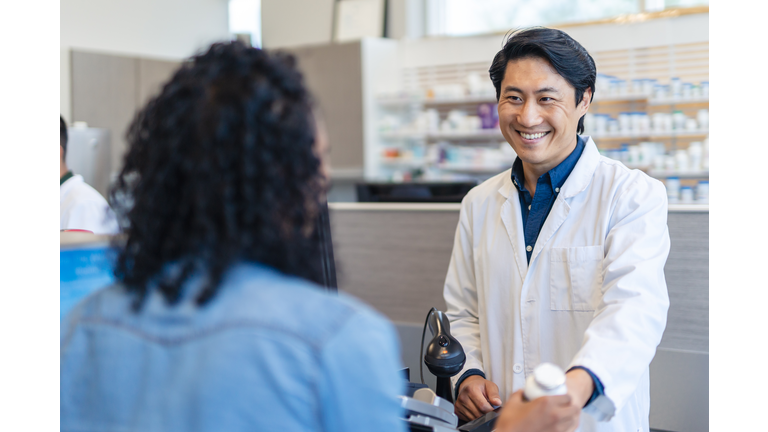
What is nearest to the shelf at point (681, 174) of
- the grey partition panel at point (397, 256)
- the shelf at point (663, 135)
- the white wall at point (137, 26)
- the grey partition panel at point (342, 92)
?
the shelf at point (663, 135)

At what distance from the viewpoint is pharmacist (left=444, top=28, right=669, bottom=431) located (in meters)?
1.20

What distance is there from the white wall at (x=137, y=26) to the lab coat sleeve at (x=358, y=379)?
212 inches

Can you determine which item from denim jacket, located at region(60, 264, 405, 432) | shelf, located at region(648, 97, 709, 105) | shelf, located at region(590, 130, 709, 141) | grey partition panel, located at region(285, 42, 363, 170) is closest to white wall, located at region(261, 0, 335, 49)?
grey partition panel, located at region(285, 42, 363, 170)

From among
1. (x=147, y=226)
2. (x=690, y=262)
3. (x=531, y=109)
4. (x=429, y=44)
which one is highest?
(x=429, y=44)

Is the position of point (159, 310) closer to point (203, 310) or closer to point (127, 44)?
point (203, 310)

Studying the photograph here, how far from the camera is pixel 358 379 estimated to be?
60 cm

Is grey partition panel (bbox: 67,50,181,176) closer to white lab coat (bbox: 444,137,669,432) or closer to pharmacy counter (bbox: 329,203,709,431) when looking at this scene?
pharmacy counter (bbox: 329,203,709,431)

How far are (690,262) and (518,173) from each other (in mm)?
619

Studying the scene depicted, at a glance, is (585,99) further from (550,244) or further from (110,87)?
(110,87)

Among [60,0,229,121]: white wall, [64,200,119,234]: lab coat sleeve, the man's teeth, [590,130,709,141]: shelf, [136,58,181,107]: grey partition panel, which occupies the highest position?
[60,0,229,121]: white wall

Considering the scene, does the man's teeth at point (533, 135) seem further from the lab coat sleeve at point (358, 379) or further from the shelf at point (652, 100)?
the shelf at point (652, 100)

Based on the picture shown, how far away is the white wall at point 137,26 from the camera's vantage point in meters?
5.76
